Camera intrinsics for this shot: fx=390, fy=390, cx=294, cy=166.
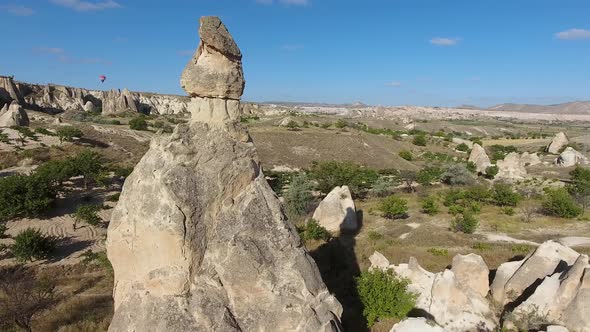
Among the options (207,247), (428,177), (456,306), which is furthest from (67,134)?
(456,306)

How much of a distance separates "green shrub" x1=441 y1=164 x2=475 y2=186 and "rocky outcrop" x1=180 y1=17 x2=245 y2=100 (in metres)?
34.1

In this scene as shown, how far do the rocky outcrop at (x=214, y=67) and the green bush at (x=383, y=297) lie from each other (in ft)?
22.8

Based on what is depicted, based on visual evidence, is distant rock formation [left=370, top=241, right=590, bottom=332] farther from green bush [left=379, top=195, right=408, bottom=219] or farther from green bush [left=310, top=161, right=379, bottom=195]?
green bush [left=310, top=161, right=379, bottom=195]

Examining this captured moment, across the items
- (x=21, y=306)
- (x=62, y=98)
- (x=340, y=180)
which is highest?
(x=62, y=98)

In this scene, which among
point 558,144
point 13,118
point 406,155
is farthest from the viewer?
point 558,144

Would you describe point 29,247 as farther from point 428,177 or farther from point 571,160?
point 571,160

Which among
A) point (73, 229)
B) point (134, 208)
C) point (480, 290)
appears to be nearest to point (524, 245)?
point (480, 290)

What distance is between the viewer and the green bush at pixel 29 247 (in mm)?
18516

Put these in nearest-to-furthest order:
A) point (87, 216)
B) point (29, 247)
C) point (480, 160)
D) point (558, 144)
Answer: point (29, 247) → point (87, 216) → point (480, 160) → point (558, 144)

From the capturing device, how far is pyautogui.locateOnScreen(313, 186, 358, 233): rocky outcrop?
21.8m

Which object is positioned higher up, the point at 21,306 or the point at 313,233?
the point at 21,306

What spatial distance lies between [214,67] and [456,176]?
34.8m

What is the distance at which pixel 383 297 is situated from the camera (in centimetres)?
1079

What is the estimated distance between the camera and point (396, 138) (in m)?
75.8
